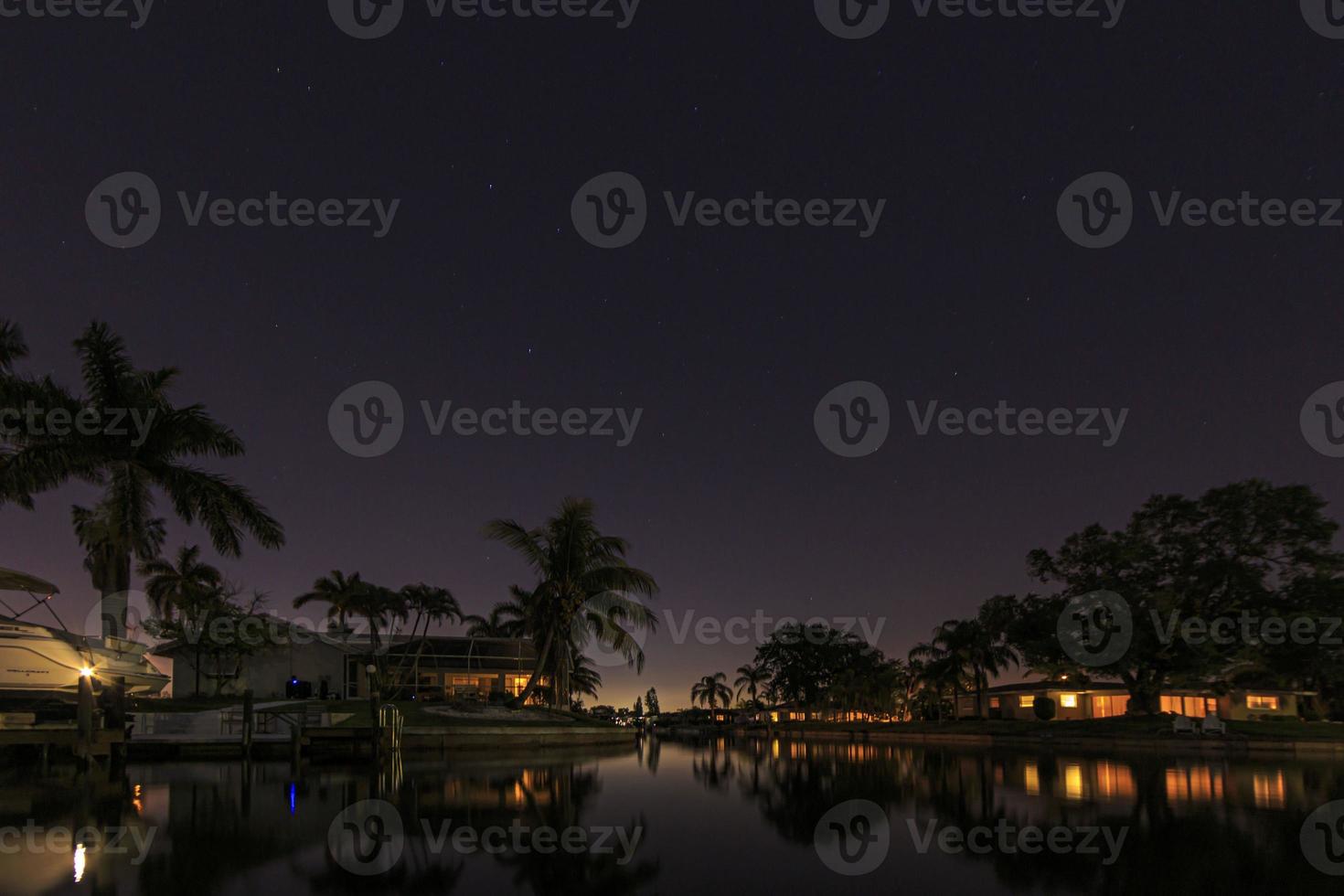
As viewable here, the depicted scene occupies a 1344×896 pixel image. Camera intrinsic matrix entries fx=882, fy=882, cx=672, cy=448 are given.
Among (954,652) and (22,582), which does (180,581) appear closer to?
(22,582)

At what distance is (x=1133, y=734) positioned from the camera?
4044cm

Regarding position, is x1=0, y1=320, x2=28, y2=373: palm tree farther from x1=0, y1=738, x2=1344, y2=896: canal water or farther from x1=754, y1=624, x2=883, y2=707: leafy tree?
x1=754, y1=624, x2=883, y2=707: leafy tree

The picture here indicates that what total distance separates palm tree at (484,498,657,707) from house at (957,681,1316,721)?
114 feet

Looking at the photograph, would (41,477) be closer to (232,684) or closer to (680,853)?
(680,853)

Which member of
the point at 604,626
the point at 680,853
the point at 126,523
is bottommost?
the point at 680,853

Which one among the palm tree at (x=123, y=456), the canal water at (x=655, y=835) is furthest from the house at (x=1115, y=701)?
the palm tree at (x=123, y=456)

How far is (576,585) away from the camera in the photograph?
41031 millimetres

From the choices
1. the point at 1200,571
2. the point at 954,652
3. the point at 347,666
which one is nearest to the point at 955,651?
the point at 954,652

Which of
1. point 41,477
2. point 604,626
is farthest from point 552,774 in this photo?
point 604,626

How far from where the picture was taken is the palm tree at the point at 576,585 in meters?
40.9

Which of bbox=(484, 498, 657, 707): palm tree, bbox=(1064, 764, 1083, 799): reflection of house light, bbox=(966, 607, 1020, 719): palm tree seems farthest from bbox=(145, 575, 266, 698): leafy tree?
bbox=(966, 607, 1020, 719): palm tree

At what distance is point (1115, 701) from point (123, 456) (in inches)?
2776

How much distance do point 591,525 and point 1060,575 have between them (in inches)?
1047

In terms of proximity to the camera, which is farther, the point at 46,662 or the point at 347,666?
the point at 347,666
